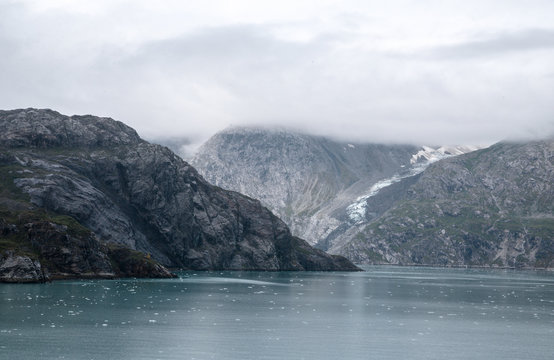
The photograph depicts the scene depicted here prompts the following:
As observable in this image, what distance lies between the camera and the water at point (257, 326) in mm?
73562

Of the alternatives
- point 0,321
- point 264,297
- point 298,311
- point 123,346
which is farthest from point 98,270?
point 123,346

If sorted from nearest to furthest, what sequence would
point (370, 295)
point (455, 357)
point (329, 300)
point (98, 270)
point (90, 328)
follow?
point (455, 357) < point (90, 328) < point (329, 300) < point (370, 295) < point (98, 270)

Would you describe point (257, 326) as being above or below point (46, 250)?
below

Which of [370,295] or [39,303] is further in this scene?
[370,295]

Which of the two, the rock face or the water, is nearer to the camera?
A: the water

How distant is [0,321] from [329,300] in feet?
243

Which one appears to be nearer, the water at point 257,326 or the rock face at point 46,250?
the water at point 257,326

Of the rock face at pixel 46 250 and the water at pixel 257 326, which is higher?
the rock face at pixel 46 250

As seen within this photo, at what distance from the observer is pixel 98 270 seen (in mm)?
194250

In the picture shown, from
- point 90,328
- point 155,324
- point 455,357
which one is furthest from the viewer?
point 155,324

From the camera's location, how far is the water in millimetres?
73562

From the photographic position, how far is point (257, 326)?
94.7m

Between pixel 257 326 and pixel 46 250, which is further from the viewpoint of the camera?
pixel 46 250

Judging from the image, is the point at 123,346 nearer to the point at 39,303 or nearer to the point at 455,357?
the point at 455,357
